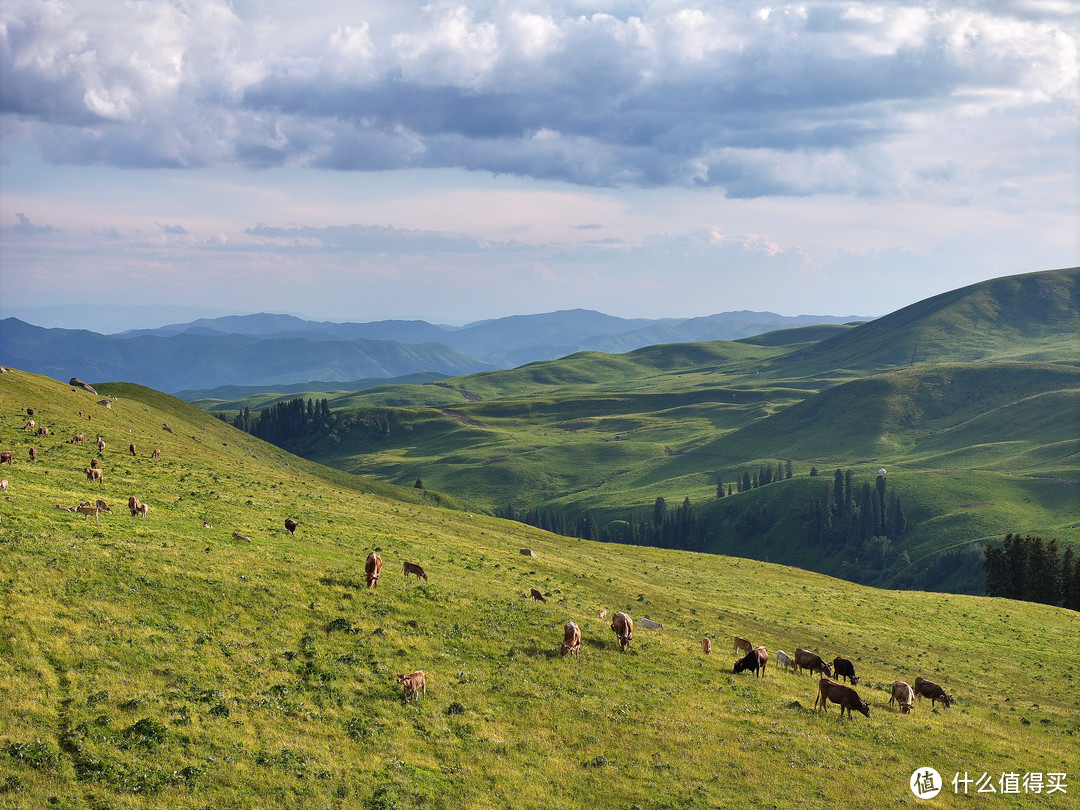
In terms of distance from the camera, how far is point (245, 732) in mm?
23984

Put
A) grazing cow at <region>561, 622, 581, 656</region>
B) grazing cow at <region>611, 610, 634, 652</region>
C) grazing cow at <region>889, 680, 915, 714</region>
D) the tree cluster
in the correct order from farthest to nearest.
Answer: the tree cluster, grazing cow at <region>611, 610, 634, 652</region>, grazing cow at <region>889, 680, 915, 714</region>, grazing cow at <region>561, 622, 581, 656</region>

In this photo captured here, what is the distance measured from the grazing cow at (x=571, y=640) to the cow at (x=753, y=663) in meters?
8.74

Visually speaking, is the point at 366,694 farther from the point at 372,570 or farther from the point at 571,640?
the point at 571,640

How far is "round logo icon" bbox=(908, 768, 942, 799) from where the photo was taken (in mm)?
27625

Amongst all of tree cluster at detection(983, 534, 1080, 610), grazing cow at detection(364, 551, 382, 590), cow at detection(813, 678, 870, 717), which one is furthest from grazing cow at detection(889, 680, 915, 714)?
tree cluster at detection(983, 534, 1080, 610)

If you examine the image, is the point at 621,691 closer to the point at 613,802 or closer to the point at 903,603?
the point at 613,802

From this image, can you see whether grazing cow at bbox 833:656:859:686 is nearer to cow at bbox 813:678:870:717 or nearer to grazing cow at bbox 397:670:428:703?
cow at bbox 813:678:870:717

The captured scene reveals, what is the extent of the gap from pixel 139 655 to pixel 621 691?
62.6 feet

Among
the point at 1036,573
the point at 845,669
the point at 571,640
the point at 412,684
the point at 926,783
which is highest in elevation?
the point at 412,684

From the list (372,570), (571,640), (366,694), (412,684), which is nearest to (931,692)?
(571,640)

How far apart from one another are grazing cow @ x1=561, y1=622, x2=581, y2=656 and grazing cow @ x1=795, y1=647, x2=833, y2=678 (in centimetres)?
1377

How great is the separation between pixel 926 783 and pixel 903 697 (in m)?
10.2

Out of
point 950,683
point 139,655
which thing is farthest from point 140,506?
point 950,683

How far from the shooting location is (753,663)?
38125 millimetres
